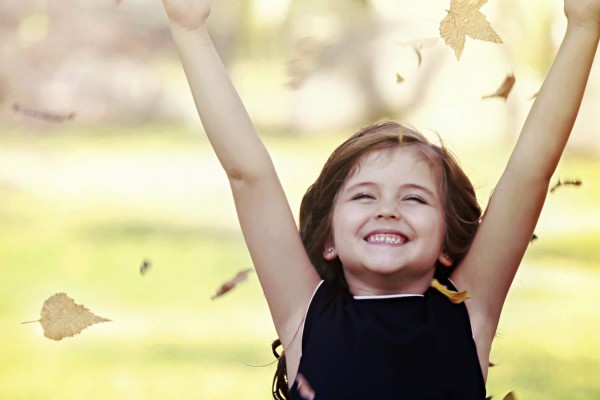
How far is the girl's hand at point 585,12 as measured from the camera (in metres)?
1.82

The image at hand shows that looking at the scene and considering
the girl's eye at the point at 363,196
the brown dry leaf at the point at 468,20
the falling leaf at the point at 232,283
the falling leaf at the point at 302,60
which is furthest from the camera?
the falling leaf at the point at 302,60

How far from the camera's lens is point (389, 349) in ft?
5.92

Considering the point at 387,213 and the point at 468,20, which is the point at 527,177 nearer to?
the point at 387,213

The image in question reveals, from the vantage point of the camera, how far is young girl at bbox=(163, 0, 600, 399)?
1815 mm

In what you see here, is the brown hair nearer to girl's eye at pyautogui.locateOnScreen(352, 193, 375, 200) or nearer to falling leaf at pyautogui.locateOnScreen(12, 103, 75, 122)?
girl's eye at pyautogui.locateOnScreen(352, 193, 375, 200)

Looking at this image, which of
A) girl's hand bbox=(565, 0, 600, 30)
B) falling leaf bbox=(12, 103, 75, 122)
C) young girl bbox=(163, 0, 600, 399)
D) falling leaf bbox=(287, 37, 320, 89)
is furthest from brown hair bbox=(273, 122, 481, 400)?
falling leaf bbox=(12, 103, 75, 122)

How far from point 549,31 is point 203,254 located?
93cm

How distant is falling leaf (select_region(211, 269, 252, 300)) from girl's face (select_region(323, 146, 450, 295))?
2.32 feet

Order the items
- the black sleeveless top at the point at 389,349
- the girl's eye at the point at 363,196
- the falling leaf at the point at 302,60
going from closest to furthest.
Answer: the black sleeveless top at the point at 389,349 → the girl's eye at the point at 363,196 → the falling leaf at the point at 302,60

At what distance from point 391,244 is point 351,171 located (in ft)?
0.51

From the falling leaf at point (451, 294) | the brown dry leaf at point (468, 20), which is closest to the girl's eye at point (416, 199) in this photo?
the falling leaf at point (451, 294)

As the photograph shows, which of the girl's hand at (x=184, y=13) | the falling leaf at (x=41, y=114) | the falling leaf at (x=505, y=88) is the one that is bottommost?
the falling leaf at (x=41, y=114)

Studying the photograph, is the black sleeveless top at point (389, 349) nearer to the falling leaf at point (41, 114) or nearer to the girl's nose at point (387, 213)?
the girl's nose at point (387, 213)

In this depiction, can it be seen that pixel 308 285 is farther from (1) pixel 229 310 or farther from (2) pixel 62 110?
(2) pixel 62 110
